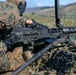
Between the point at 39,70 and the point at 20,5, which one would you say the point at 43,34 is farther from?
the point at 20,5

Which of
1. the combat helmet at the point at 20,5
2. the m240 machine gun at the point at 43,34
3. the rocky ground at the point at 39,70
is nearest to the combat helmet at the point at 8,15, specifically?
the m240 machine gun at the point at 43,34

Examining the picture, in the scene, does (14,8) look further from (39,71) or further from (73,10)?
(73,10)

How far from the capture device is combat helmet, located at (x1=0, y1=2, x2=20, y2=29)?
187 inches

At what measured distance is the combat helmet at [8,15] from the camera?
15.6 feet

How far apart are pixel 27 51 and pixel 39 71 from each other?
45 centimetres

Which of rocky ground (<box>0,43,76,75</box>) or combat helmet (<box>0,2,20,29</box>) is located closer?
combat helmet (<box>0,2,20,29</box>)

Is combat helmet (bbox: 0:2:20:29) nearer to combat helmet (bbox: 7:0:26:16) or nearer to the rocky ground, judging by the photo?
the rocky ground

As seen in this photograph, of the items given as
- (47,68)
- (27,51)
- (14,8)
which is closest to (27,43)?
(27,51)

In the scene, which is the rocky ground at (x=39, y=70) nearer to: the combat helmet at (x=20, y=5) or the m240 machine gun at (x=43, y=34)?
the m240 machine gun at (x=43, y=34)

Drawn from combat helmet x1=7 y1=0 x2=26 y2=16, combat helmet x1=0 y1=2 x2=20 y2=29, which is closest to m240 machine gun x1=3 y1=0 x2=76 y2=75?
combat helmet x1=0 y1=2 x2=20 y2=29

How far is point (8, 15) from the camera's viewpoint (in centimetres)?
476

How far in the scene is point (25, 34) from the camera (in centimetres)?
537

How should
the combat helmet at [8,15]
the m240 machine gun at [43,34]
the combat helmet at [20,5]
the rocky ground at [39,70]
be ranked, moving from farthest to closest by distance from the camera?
the combat helmet at [20,5] → the rocky ground at [39,70] → the m240 machine gun at [43,34] → the combat helmet at [8,15]

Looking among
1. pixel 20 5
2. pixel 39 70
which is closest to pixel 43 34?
pixel 39 70
